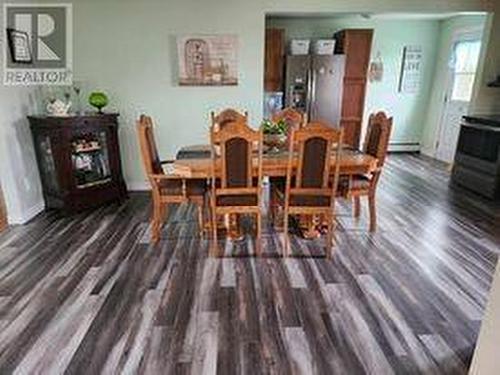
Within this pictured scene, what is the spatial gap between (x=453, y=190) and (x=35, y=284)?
5069 millimetres

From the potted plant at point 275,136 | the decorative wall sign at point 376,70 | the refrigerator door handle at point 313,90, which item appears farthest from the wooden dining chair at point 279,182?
the decorative wall sign at point 376,70

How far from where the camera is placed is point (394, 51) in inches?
277

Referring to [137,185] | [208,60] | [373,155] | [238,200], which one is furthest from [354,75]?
[238,200]

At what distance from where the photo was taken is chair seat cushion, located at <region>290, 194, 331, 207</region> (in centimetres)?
308

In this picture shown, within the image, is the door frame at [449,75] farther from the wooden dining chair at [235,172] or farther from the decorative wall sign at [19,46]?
the decorative wall sign at [19,46]

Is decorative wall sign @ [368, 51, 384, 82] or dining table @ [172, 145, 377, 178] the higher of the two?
decorative wall sign @ [368, 51, 384, 82]

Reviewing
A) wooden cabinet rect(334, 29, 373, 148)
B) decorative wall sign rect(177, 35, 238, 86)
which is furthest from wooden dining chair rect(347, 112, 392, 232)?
wooden cabinet rect(334, 29, 373, 148)

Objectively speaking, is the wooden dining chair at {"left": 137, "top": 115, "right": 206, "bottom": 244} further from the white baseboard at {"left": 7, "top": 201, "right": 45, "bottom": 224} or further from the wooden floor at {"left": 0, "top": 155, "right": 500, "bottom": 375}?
the white baseboard at {"left": 7, "top": 201, "right": 45, "bottom": 224}

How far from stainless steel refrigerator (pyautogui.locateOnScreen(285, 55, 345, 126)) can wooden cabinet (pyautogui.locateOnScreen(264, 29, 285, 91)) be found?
15 cm

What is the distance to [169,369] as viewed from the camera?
1.97 m

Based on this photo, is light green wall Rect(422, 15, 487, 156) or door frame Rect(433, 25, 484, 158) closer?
door frame Rect(433, 25, 484, 158)

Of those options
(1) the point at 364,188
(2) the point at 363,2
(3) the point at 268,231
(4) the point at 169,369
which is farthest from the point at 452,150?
(4) the point at 169,369

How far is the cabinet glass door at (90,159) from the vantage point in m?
4.09

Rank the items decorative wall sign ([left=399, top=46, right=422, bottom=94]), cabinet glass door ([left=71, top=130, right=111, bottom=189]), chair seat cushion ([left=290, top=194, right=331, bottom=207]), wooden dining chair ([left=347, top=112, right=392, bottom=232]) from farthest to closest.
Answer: decorative wall sign ([left=399, top=46, right=422, bottom=94])
cabinet glass door ([left=71, top=130, right=111, bottom=189])
wooden dining chair ([left=347, top=112, right=392, bottom=232])
chair seat cushion ([left=290, top=194, right=331, bottom=207])
